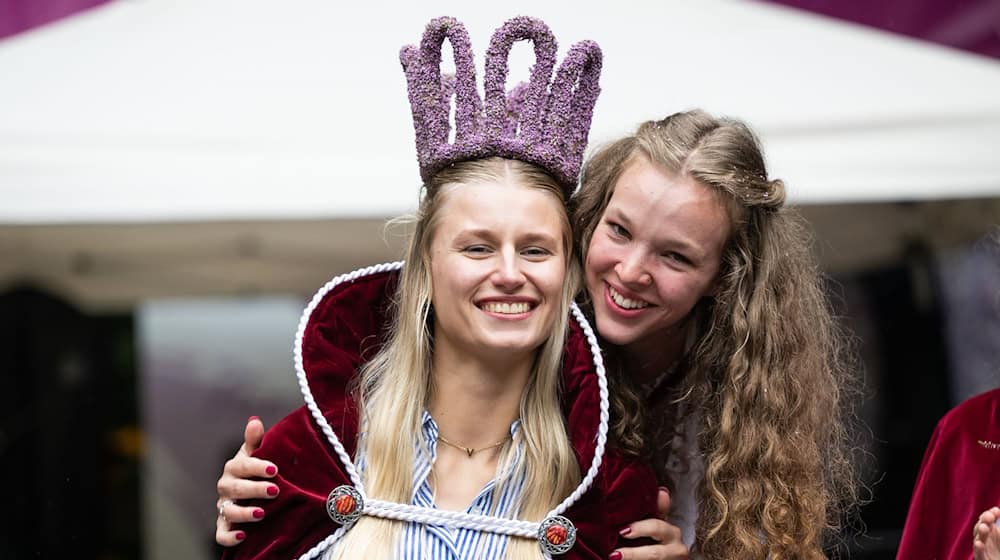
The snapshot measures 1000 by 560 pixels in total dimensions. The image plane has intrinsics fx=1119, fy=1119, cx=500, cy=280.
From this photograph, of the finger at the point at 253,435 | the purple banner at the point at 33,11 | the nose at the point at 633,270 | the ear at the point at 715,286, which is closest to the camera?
the finger at the point at 253,435

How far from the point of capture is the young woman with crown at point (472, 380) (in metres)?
2.19

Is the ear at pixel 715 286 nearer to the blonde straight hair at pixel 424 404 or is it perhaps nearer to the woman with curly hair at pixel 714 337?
the woman with curly hair at pixel 714 337

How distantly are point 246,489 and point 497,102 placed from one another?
3.02 ft

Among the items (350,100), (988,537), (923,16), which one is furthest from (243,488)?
(923,16)

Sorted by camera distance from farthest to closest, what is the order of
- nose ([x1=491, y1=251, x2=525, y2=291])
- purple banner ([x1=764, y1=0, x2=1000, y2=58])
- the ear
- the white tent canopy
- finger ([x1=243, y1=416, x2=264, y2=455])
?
purple banner ([x1=764, y1=0, x2=1000, y2=58]), the white tent canopy, the ear, finger ([x1=243, y1=416, x2=264, y2=455]), nose ([x1=491, y1=251, x2=525, y2=291])

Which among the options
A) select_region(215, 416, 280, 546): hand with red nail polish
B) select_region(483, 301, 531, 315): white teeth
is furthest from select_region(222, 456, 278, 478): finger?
select_region(483, 301, 531, 315): white teeth

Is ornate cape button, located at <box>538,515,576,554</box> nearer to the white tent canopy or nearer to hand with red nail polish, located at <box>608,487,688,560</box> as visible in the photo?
hand with red nail polish, located at <box>608,487,688,560</box>

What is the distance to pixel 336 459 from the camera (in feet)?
7.28

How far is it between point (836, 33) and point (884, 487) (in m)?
2.11

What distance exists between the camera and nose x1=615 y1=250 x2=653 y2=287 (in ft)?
7.82

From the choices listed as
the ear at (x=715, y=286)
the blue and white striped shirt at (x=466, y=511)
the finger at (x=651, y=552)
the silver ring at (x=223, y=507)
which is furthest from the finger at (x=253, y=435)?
the ear at (x=715, y=286)

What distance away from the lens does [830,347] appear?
2.71 metres

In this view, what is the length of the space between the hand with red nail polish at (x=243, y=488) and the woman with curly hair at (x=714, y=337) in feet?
0.04

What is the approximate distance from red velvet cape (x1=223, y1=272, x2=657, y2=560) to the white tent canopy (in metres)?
1.05
